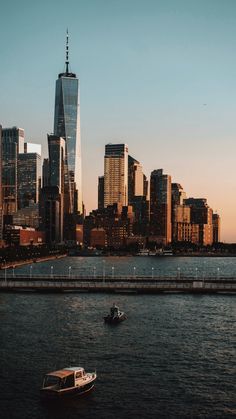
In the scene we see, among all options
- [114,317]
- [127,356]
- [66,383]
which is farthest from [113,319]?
[66,383]

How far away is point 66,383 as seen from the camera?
2077 inches

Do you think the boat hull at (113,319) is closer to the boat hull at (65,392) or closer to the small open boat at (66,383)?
the small open boat at (66,383)

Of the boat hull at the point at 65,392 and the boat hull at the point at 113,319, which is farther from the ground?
the boat hull at the point at 113,319

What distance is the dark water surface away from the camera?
167 feet

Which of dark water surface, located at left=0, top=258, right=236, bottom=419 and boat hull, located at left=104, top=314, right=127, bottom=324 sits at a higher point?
boat hull, located at left=104, top=314, right=127, bottom=324

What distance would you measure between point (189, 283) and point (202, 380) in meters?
75.9

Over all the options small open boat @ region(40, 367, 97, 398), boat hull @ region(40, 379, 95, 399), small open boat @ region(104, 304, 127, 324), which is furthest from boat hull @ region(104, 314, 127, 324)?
boat hull @ region(40, 379, 95, 399)

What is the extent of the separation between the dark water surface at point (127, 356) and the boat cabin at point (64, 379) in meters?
1.38

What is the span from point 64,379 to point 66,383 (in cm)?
46

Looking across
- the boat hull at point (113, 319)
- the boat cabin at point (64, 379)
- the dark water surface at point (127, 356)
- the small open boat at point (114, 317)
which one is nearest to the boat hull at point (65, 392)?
the boat cabin at point (64, 379)

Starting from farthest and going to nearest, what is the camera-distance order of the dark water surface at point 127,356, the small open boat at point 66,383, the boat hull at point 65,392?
the small open boat at point 66,383, the boat hull at point 65,392, the dark water surface at point 127,356

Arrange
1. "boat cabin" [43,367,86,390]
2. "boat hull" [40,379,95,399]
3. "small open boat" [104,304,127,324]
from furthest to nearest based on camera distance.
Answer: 1. "small open boat" [104,304,127,324]
2. "boat cabin" [43,367,86,390]
3. "boat hull" [40,379,95,399]

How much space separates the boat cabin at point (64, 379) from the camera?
172 ft

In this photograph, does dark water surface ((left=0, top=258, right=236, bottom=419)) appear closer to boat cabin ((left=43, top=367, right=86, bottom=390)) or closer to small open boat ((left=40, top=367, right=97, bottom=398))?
small open boat ((left=40, top=367, right=97, bottom=398))
